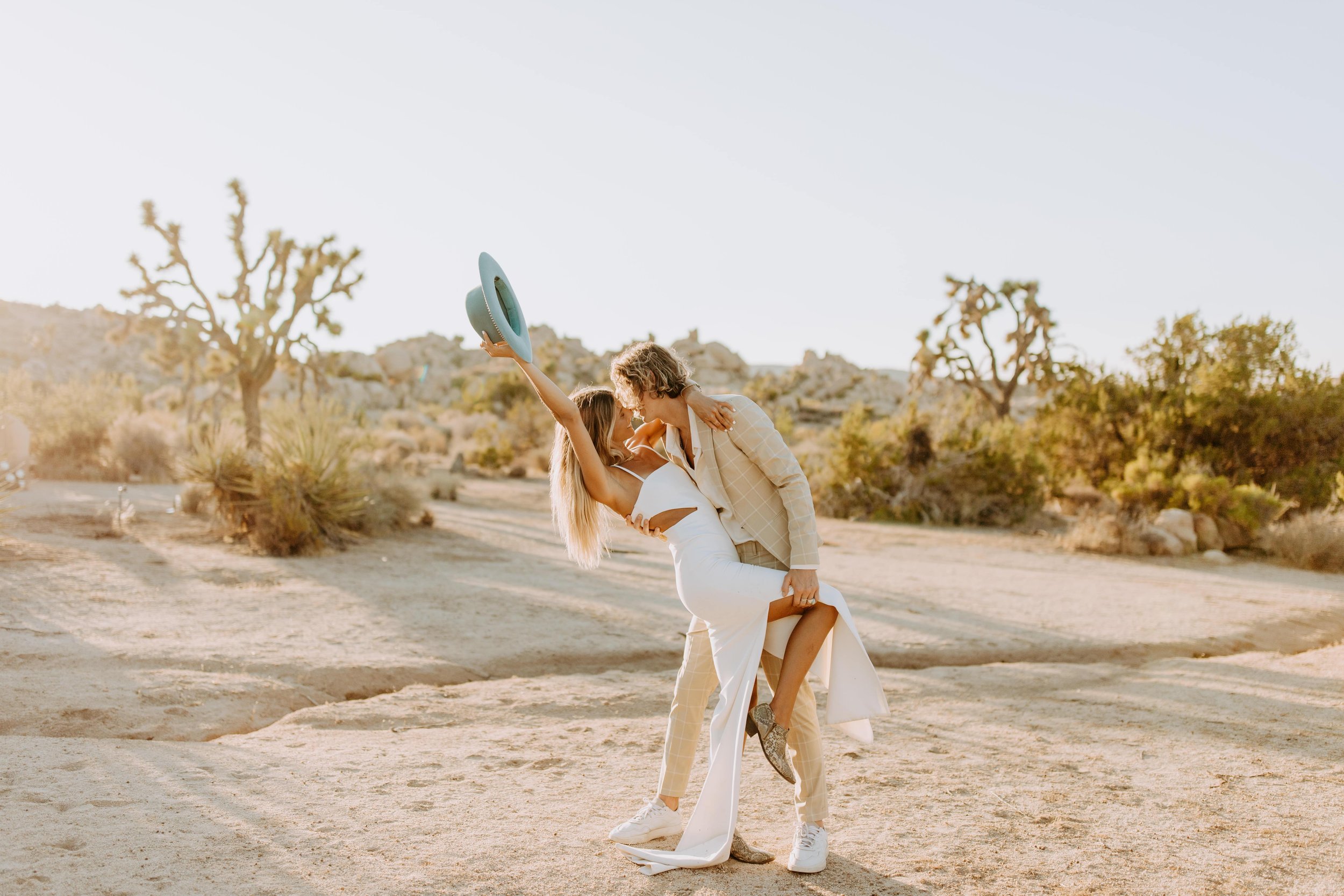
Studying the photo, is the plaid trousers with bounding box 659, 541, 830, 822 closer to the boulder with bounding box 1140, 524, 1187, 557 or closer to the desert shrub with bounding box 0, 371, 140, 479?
the boulder with bounding box 1140, 524, 1187, 557

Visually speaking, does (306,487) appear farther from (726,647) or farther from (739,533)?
(726,647)

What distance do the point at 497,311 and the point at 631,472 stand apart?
0.81m

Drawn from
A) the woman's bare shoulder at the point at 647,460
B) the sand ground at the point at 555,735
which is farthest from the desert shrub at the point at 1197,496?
the woman's bare shoulder at the point at 647,460

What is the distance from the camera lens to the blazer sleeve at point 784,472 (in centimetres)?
348

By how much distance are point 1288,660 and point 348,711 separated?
6.71 metres

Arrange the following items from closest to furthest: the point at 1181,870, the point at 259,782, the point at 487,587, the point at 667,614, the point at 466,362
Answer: the point at 1181,870 < the point at 259,782 < the point at 667,614 < the point at 487,587 < the point at 466,362

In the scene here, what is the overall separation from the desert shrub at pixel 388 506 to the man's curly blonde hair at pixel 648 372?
29.0ft

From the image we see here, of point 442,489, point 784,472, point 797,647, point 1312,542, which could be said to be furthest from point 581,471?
point 442,489

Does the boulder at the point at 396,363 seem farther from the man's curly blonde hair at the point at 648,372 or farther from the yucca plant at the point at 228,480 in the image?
the man's curly blonde hair at the point at 648,372

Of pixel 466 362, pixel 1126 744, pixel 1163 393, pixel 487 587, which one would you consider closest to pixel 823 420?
pixel 1163 393

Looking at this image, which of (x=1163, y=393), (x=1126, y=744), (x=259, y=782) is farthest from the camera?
(x=1163, y=393)

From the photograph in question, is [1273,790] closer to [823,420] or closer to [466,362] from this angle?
[823,420]

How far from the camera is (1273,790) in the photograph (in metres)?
4.42

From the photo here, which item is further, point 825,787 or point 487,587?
point 487,587
